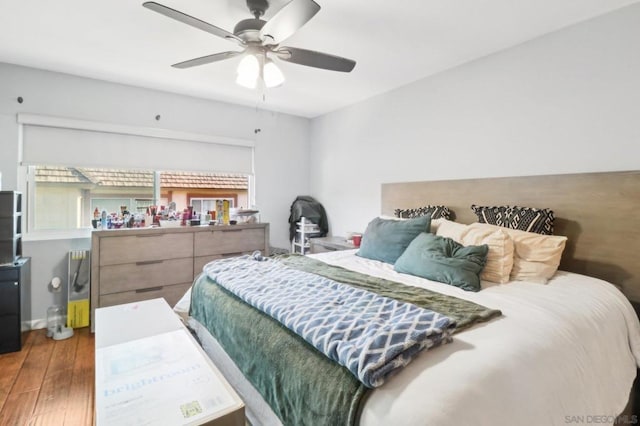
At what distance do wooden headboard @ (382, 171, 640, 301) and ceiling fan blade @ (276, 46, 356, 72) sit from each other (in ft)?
4.80

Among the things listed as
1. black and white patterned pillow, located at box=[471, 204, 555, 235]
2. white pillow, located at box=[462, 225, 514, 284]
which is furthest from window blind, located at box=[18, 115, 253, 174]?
white pillow, located at box=[462, 225, 514, 284]

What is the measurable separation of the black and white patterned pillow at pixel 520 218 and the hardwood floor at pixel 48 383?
281 cm

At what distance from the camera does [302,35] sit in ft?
7.25

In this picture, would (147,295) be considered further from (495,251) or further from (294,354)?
(495,251)

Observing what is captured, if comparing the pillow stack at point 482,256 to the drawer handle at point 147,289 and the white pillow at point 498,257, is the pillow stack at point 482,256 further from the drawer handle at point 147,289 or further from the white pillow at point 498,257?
the drawer handle at point 147,289

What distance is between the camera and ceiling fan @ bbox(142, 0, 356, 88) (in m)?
1.46

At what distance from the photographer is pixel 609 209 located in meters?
1.88

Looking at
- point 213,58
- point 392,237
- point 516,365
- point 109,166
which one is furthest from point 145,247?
point 516,365

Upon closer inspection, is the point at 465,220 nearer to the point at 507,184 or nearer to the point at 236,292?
the point at 507,184

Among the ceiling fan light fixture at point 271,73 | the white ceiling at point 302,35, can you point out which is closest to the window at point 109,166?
the white ceiling at point 302,35

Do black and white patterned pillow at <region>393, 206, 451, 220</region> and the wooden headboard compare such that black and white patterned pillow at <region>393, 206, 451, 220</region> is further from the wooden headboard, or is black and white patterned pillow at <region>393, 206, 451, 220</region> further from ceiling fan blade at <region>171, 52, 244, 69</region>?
ceiling fan blade at <region>171, 52, 244, 69</region>

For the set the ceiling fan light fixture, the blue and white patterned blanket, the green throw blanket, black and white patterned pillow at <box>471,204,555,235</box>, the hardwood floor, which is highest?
the ceiling fan light fixture

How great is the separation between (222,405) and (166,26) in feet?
7.49

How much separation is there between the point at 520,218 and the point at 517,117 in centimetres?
78
